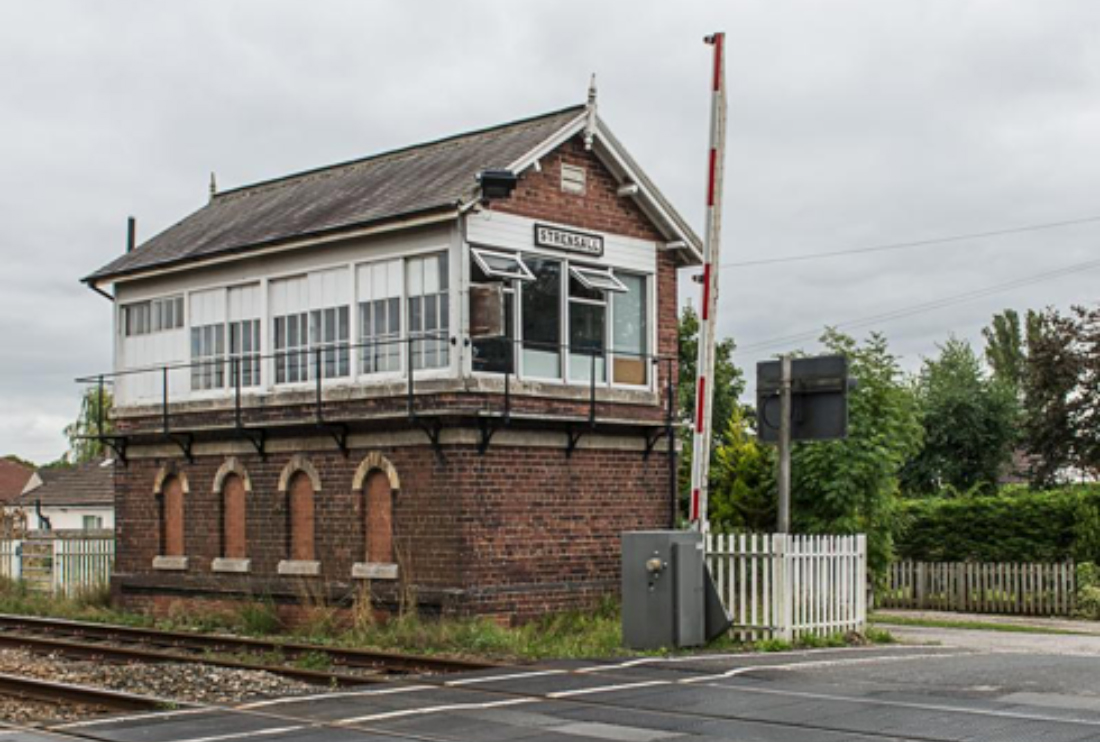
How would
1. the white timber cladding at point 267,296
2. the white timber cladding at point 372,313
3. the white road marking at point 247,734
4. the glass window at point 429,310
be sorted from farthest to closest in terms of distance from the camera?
the white timber cladding at point 267,296, the white timber cladding at point 372,313, the glass window at point 429,310, the white road marking at point 247,734

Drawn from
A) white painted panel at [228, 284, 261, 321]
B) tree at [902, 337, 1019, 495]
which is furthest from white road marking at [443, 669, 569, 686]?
tree at [902, 337, 1019, 495]

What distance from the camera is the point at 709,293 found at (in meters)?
17.8

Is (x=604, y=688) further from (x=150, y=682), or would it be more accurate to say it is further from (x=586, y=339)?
(x=586, y=339)

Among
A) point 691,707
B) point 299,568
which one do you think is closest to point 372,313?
point 299,568

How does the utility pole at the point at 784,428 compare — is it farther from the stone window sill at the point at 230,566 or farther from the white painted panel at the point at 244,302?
the white painted panel at the point at 244,302

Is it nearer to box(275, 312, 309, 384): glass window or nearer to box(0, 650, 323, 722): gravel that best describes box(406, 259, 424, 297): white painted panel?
box(275, 312, 309, 384): glass window

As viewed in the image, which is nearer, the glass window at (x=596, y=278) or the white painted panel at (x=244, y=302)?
the glass window at (x=596, y=278)

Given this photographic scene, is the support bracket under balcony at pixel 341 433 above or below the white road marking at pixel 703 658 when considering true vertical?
above

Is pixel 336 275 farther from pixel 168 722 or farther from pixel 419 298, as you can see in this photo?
pixel 168 722

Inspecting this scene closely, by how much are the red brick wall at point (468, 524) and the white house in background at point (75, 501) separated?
33060mm

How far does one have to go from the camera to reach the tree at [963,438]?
3966cm

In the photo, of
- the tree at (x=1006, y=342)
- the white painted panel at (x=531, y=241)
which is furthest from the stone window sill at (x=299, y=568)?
the tree at (x=1006, y=342)

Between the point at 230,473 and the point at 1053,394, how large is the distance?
21055 mm

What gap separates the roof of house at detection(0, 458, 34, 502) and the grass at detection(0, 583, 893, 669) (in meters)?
56.8
